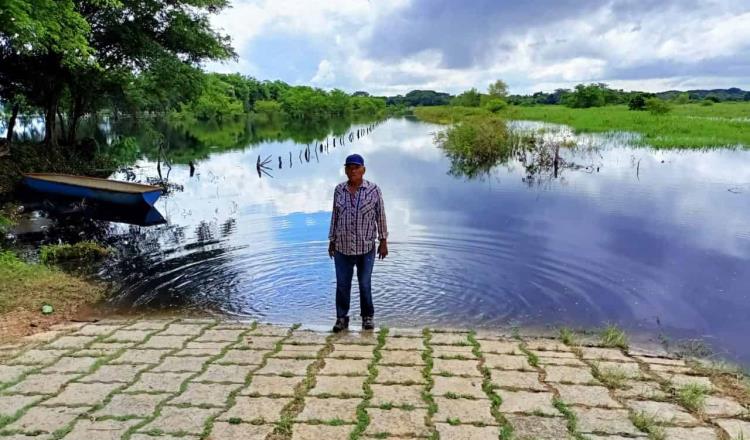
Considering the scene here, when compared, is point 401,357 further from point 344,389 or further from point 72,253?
point 72,253

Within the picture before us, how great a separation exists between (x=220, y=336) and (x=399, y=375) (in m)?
2.14

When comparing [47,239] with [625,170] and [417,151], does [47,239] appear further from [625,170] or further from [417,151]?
[417,151]

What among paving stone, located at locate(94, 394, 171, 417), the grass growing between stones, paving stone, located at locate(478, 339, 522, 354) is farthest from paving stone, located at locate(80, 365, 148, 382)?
paving stone, located at locate(478, 339, 522, 354)

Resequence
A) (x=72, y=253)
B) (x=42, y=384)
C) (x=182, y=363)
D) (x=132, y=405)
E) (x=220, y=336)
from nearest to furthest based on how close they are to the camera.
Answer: (x=132, y=405) < (x=42, y=384) < (x=182, y=363) < (x=220, y=336) < (x=72, y=253)

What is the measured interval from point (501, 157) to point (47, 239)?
730 inches

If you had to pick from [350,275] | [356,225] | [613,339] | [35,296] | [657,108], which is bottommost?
[613,339]

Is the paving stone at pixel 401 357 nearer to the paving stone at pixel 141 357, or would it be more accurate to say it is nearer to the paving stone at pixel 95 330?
the paving stone at pixel 141 357

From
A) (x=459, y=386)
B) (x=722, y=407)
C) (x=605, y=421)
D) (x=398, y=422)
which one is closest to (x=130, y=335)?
(x=398, y=422)

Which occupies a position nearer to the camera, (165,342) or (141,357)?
(141,357)

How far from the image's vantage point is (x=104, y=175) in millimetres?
20766

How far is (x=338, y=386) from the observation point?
436cm

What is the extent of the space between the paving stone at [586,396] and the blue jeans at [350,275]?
87.5 inches

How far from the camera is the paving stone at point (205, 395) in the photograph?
4.09 m

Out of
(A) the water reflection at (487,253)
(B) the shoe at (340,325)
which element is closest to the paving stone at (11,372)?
(A) the water reflection at (487,253)
